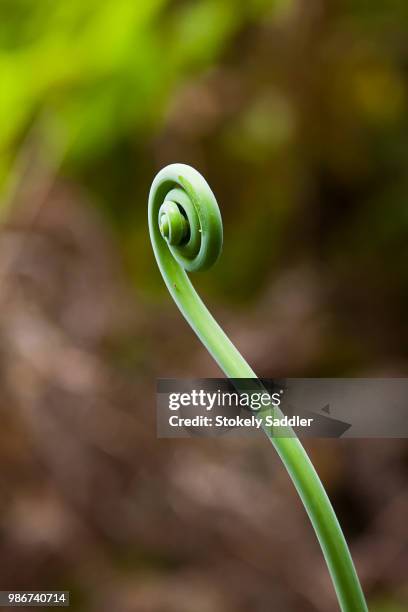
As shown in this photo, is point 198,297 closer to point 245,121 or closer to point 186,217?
point 186,217

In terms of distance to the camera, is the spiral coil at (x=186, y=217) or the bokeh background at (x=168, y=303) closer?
the spiral coil at (x=186, y=217)

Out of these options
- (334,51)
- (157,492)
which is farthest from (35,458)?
(334,51)

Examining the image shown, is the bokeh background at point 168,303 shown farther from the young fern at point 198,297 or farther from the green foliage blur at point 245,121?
the young fern at point 198,297

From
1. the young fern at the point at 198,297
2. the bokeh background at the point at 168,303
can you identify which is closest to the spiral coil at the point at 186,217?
the young fern at the point at 198,297

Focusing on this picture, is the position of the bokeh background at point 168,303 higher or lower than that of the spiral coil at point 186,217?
higher

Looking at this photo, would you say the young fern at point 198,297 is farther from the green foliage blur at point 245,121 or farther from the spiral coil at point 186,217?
the green foliage blur at point 245,121

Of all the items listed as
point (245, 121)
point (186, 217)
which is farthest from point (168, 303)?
point (186, 217)
